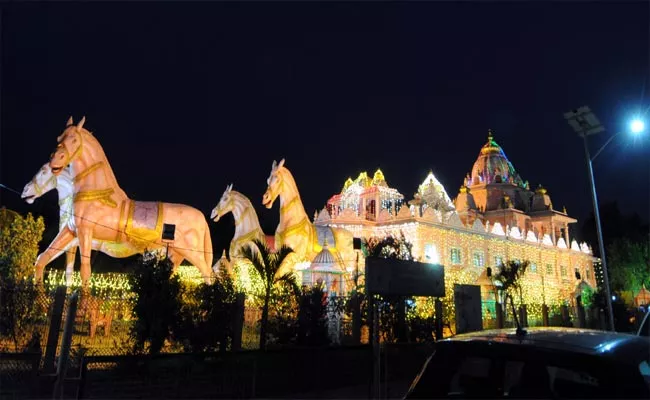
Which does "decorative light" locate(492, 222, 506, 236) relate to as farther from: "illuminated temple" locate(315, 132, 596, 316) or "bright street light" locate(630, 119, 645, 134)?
"bright street light" locate(630, 119, 645, 134)

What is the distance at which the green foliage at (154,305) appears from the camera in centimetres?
909

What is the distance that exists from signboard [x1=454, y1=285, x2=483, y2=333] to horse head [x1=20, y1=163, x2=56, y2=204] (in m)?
12.7

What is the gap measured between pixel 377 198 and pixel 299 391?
77.6ft

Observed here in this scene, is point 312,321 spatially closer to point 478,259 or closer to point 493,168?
point 478,259

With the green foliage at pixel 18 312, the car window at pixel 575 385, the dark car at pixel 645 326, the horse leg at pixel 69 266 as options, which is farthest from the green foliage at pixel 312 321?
the car window at pixel 575 385

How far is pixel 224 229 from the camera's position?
44.8 meters

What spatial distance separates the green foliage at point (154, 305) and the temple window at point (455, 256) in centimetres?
2075

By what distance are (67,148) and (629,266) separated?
145 ft

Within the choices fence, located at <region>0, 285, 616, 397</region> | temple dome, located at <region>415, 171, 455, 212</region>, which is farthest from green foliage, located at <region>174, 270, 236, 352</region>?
temple dome, located at <region>415, 171, 455, 212</region>

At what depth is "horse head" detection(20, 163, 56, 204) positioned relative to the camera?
15328 millimetres

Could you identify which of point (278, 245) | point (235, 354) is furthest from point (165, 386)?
point (278, 245)

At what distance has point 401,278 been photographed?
758 centimetres

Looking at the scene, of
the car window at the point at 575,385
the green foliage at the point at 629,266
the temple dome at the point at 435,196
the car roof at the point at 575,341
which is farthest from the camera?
the green foliage at the point at 629,266

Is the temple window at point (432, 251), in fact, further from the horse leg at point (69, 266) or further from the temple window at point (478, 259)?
the horse leg at point (69, 266)
